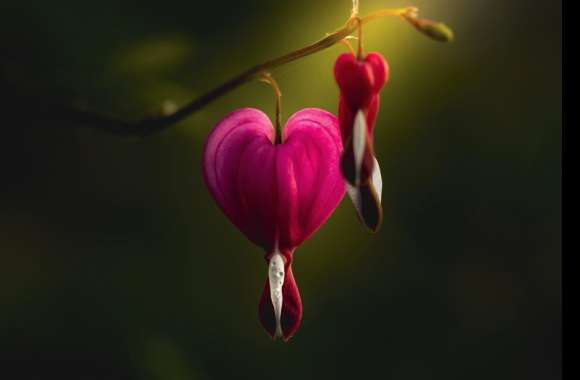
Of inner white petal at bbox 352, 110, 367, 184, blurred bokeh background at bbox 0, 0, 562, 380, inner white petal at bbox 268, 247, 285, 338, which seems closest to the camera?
inner white petal at bbox 352, 110, 367, 184

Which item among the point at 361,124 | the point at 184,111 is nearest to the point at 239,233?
the point at 184,111

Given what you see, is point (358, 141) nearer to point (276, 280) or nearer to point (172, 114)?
point (276, 280)

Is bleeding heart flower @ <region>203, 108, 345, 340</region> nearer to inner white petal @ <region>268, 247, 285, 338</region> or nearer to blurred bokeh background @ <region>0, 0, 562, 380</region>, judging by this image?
inner white petal @ <region>268, 247, 285, 338</region>

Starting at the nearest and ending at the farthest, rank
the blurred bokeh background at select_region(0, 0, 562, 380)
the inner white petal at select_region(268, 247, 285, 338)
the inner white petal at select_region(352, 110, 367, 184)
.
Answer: the inner white petal at select_region(352, 110, 367, 184) < the inner white petal at select_region(268, 247, 285, 338) < the blurred bokeh background at select_region(0, 0, 562, 380)

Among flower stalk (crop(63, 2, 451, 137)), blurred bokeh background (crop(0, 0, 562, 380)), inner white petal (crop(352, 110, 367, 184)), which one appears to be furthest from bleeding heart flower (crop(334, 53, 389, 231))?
blurred bokeh background (crop(0, 0, 562, 380))

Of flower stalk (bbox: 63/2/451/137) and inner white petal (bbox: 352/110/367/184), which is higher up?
flower stalk (bbox: 63/2/451/137)

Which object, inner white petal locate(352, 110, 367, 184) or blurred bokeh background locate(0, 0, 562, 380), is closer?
inner white petal locate(352, 110, 367, 184)

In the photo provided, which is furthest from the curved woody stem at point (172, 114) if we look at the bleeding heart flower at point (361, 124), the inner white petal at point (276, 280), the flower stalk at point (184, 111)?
the inner white petal at point (276, 280)
